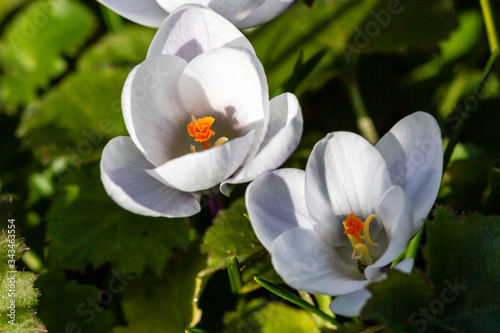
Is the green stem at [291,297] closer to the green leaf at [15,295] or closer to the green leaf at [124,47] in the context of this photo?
the green leaf at [15,295]

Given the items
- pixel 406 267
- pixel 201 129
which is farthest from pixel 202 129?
pixel 406 267

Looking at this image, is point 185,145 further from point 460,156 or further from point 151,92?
point 460,156

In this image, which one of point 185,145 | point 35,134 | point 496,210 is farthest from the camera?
point 35,134

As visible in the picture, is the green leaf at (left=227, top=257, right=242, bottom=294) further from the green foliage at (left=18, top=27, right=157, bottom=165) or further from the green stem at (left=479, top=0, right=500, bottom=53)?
the green stem at (left=479, top=0, right=500, bottom=53)

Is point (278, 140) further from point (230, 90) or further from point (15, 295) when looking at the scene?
point (15, 295)

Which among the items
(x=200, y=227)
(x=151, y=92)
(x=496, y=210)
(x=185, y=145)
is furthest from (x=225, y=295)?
(x=496, y=210)

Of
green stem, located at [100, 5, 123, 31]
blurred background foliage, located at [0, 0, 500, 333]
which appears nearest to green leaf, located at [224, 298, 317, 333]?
blurred background foliage, located at [0, 0, 500, 333]
